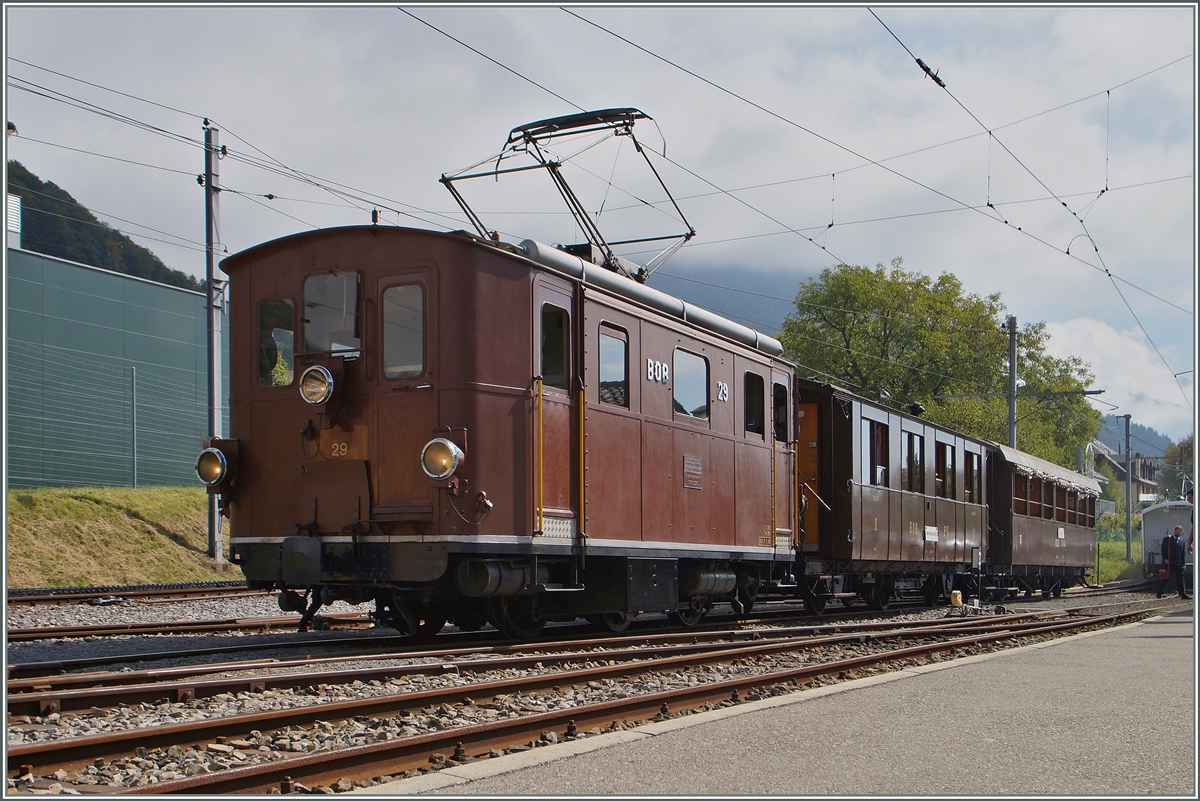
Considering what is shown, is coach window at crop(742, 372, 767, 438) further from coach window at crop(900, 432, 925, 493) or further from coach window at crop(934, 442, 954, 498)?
coach window at crop(934, 442, 954, 498)

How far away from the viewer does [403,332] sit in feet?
31.2

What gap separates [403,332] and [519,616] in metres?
3.09

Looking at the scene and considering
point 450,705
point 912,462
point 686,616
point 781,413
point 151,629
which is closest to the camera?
point 450,705

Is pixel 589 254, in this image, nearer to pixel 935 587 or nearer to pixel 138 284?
pixel 935 587

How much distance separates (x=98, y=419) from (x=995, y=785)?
29669 millimetres

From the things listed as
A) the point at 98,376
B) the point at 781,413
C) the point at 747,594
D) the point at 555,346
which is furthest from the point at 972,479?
the point at 98,376

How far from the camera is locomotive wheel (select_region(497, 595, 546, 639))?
10.4 meters

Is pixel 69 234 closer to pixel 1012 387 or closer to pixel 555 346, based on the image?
pixel 1012 387

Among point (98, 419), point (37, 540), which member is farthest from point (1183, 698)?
point (98, 419)

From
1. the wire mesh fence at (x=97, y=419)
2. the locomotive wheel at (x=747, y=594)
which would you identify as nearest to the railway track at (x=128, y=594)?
the locomotive wheel at (x=747, y=594)

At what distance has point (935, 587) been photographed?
2108cm

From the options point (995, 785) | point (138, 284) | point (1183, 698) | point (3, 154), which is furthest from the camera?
point (138, 284)

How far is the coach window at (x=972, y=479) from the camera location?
21.9 meters

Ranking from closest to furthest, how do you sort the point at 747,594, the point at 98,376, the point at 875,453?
the point at 747,594 → the point at 875,453 → the point at 98,376
